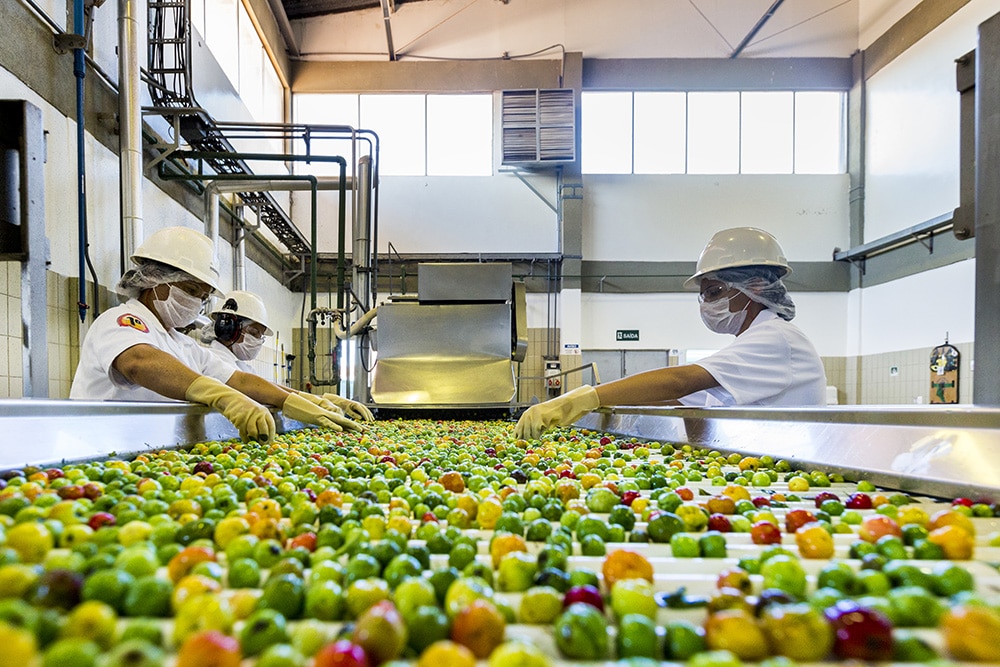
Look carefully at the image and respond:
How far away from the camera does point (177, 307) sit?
139 inches

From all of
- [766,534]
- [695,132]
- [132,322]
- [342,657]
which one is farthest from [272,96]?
[342,657]

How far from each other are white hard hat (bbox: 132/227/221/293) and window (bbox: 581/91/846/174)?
30.2 ft

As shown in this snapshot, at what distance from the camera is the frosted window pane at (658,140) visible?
11.9 meters

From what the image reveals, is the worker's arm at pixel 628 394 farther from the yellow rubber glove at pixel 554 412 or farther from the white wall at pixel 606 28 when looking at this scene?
the white wall at pixel 606 28

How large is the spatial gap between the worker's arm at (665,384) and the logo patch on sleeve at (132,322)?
2162 millimetres

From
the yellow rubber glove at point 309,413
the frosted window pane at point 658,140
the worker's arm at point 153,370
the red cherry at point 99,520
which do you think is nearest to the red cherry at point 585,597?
the red cherry at point 99,520

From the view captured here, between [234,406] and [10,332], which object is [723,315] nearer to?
[234,406]

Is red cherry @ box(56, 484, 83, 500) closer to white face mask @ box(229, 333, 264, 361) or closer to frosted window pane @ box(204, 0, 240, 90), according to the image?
white face mask @ box(229, 333, 264, 361)

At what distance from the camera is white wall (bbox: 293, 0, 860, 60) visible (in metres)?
11.7

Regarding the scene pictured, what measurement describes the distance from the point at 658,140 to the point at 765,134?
1885 mm

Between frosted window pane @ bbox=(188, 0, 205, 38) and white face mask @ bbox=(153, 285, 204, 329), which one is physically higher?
frosted window pane @ bbox=(188, 0, 205, 38)

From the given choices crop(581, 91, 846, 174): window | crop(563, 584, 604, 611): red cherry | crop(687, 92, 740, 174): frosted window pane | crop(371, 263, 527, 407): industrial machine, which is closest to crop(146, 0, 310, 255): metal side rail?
crop(371, 263, 527, 407): industrial machine

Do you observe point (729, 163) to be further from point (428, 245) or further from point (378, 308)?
point (378, 308)

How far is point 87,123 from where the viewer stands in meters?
4.82
